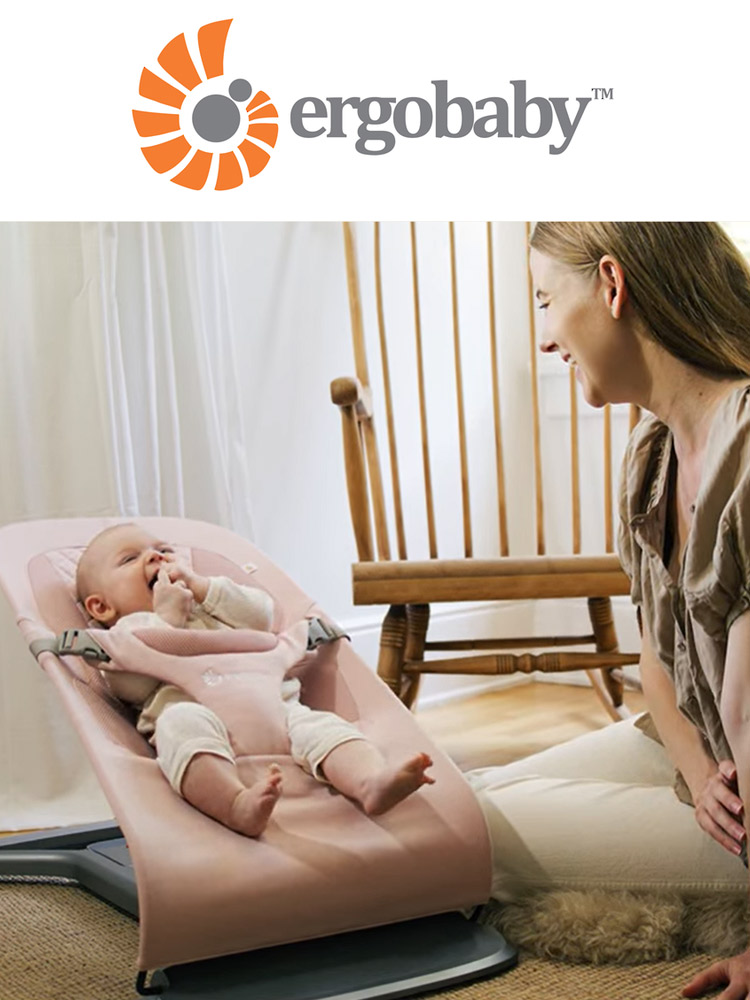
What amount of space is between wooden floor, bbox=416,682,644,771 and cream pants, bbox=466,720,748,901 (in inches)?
28.9

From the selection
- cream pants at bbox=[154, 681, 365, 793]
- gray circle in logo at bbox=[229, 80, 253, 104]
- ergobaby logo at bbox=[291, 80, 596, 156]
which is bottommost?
cream pants at bbox=[154, 681, 365, 793]

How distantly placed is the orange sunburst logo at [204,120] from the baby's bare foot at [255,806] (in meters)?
0.81

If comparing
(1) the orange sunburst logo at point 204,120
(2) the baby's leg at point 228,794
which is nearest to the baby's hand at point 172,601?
(2) the baby's leg at point 228,794

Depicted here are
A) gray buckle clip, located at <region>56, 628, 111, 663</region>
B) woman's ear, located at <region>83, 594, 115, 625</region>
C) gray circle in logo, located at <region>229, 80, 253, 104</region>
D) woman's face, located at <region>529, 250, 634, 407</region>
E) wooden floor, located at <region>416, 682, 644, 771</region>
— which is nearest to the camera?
woman's face, located at <region>529, 250, 634, 407</region>

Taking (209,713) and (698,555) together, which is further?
(209,713)

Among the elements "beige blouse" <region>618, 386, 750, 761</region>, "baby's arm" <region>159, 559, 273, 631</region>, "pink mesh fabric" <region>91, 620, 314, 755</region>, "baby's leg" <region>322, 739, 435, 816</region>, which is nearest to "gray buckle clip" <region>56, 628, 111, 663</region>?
"pink mesh fabric" <region>91, 620, 314, 755</region>

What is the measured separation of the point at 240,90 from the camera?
1.42 m

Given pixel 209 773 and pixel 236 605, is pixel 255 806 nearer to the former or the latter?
pixel 209 773

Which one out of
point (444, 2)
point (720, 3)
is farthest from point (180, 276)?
point (720, 3)

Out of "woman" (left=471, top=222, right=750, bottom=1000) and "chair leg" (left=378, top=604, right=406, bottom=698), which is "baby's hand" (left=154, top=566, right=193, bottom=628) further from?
"chair leg" (left=378, top=604, right=406, bottom=698)

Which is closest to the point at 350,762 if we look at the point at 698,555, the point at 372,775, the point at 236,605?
the point at 372,775

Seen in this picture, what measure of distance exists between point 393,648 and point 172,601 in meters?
0.60

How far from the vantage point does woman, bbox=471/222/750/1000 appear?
85cm

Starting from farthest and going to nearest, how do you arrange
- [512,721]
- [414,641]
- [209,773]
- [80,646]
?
[512,721] < [414,641] < [80,646] < [209,773]
